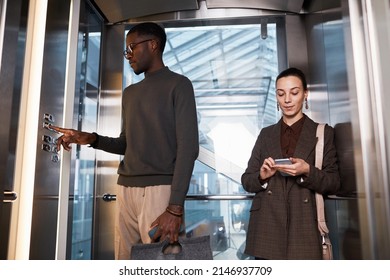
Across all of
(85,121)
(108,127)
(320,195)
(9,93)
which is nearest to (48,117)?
(9,93)

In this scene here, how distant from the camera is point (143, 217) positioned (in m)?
1.24

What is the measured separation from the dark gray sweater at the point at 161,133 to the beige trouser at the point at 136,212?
0.03m

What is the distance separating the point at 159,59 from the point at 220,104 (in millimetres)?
629

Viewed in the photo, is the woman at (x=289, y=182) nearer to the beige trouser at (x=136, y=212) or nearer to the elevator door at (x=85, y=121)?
the beige trouser at (x=136, y=212)

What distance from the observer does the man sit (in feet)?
3.84

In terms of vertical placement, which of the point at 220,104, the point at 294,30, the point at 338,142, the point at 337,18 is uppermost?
the point at 294,30

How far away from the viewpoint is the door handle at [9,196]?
3.36 feet

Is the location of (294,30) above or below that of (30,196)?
above

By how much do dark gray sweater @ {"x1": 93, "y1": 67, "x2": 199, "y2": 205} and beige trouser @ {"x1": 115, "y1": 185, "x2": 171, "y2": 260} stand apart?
0.09 ft

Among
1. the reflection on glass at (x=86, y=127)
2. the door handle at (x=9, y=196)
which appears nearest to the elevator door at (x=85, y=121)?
the reflection on glass at (x=86, y=127)
